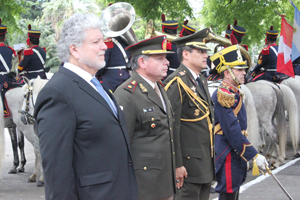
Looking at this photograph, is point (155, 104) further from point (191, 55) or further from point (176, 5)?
point (176, 5)

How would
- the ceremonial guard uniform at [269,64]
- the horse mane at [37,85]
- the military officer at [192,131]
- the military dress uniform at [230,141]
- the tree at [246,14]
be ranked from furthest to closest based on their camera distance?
the tree at [246,14] < the ceremonial guard uniform at [269,64] < the horse mane at [37,85] < the military dress uniform at [230,141] < the military officer at [192,131]

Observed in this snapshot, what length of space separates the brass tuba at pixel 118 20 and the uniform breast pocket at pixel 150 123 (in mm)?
2308

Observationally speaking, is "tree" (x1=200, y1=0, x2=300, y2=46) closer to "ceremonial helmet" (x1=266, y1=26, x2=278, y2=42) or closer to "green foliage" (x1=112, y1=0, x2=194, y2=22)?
"green foliage" (x1=112, y1=0, x2=194, y2=22)

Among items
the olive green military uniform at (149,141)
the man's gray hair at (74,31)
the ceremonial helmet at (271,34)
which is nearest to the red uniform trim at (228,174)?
the olive green military uniform at (149,141)

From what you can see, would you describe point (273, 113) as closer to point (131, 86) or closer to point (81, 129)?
point (131, 86)

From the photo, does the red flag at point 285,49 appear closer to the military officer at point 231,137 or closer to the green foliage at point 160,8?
the military officer at point 231,137

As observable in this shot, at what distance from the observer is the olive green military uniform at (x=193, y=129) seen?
4.02 meters

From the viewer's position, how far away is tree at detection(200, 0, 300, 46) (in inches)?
486

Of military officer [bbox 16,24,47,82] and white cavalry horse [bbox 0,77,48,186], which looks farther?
military officer [bbox 16,24,47,82]

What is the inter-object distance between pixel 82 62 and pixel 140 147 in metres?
1.24

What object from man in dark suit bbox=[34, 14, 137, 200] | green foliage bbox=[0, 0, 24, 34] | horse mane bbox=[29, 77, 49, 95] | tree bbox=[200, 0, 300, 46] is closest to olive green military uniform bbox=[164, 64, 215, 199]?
man in dark suit bbox=[34, 14, 137, 200]

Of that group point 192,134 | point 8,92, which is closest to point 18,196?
point 8,92

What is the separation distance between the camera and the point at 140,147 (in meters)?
3.41

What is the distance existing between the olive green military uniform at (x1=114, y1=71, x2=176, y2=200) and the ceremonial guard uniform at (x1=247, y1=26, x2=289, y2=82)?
680cm
